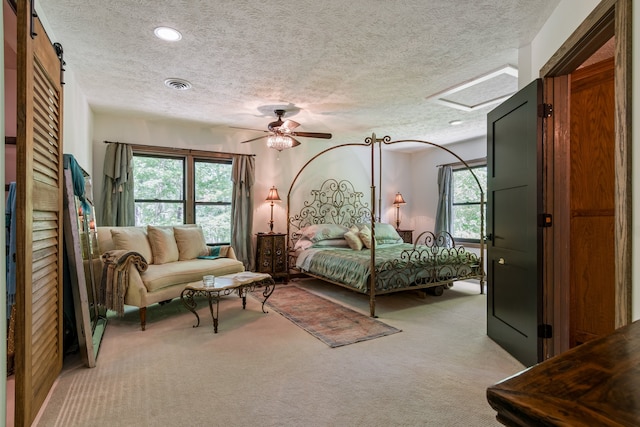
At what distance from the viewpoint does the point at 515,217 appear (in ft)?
8.56

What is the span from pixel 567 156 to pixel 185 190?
480cm

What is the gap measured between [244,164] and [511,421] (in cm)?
529

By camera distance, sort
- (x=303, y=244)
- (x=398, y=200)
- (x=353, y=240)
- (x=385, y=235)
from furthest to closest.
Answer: (x=398, y=200)
(x=385, y=235)
(x=303, y=244)
(x=353, y=240)

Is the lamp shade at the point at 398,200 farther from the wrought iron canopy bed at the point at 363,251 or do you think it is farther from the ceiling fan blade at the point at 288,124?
the ceiling fan blade at the point at 288,124

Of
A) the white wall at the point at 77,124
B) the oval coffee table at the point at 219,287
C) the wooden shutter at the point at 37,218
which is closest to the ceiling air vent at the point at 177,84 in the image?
the white wall at the point at 77,124

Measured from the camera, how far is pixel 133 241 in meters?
3.87

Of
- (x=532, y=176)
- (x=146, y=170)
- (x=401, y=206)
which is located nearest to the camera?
(x=532, y=176)

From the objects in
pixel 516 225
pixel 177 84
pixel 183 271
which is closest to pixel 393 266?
pixel 516 225

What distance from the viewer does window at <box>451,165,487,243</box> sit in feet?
20.0

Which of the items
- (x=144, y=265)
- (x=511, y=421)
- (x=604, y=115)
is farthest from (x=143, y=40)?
(x=604, y=115)

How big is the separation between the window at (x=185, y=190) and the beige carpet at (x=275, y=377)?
2.00 meters

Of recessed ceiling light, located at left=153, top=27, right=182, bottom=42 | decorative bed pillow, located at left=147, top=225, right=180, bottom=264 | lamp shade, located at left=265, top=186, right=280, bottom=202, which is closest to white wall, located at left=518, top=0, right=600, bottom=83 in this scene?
recessed ceiling light, located at left=153, top=27, right=182, bottom=42

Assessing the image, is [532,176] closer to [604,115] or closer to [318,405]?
[604,115]

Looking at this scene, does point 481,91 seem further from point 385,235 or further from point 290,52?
point 385,235
